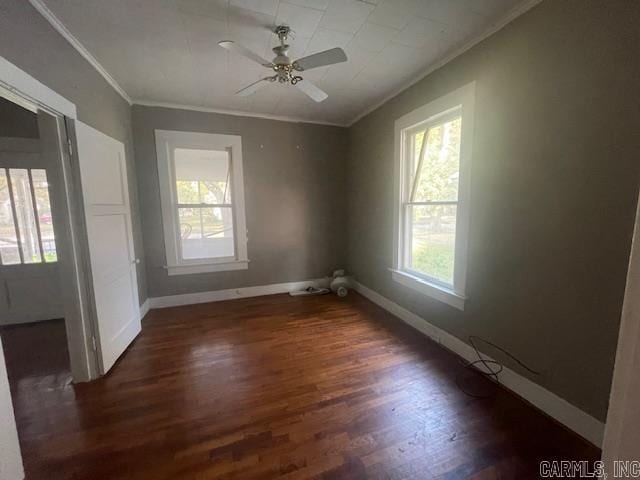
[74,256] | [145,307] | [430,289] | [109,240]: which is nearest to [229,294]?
[145,307]

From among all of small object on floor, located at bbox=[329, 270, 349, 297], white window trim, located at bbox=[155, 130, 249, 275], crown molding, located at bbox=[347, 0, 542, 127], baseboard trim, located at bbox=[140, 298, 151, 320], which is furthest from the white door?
crown molding, located at bbox=[347, 0, 542, 127]

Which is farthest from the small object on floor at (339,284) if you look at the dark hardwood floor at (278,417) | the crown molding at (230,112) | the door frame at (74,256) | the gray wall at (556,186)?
the door frame at (74,256)

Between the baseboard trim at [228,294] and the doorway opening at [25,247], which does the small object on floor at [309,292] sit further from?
the doorway opening at [25,247]

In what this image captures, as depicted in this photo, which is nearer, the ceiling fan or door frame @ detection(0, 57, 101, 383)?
the ceiling fan

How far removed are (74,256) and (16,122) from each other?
2.14 m

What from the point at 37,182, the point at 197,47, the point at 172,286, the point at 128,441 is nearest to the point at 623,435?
the point at 128,441

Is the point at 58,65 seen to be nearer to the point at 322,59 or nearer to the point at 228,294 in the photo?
the point at 322,59

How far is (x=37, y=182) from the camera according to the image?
2.93 metres

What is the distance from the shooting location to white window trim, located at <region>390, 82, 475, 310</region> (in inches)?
84.2

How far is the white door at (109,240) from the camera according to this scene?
2.04 m

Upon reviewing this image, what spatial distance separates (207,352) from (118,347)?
0.74 metres

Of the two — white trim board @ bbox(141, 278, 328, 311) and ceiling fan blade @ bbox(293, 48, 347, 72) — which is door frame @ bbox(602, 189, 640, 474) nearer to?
ceiling fan blade @ bbox(293, 48, 347, 72)

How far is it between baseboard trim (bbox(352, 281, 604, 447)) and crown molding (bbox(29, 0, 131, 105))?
3.78 meters

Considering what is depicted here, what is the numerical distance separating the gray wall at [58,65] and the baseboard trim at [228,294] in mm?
2007
